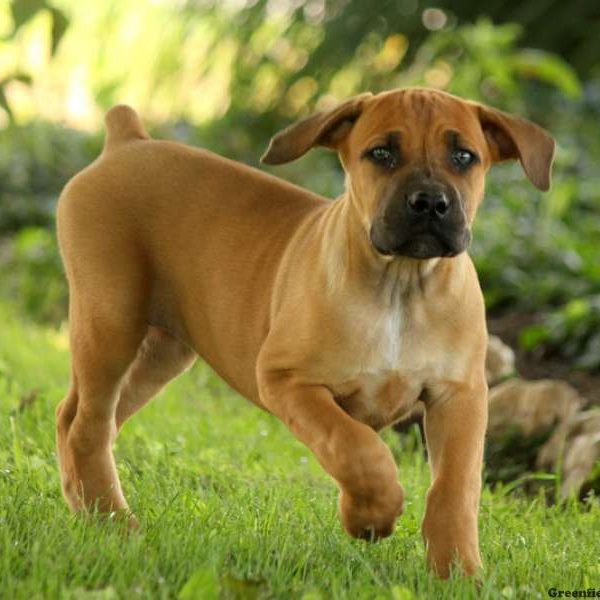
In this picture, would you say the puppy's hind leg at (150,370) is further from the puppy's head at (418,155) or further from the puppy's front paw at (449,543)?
the puppy's front paw at (449,543)

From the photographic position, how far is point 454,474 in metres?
4.31

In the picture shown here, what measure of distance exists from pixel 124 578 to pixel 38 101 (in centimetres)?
1086

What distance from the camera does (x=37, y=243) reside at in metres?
10.3

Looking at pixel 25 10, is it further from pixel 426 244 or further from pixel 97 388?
pixel 97 388

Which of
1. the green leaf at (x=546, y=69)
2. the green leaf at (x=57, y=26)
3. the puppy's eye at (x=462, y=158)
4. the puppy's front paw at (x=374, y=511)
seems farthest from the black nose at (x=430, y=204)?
the green leaf at (x=546, y=69)

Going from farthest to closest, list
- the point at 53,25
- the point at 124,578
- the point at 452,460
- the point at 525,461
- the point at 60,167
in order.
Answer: the point at 60,167 < the point at 525,461 < the point at 452,460 < the point at 124,578 < the point at 53,25

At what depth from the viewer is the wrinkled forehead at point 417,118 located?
176 inches

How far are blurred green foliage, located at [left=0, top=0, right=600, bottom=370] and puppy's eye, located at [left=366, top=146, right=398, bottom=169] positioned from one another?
5.29m

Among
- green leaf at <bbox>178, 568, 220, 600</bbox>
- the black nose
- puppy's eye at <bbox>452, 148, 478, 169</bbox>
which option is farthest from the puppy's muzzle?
green leaf at <bbox>178, 568, 220, 600</bbox>

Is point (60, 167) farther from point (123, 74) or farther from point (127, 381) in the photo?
point (127, 381)

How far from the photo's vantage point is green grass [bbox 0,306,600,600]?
3.71 meters

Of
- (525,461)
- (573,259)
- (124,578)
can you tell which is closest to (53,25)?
(124,578)

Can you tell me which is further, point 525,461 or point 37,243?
point 37,243

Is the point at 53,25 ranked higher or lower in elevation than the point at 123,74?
higher
